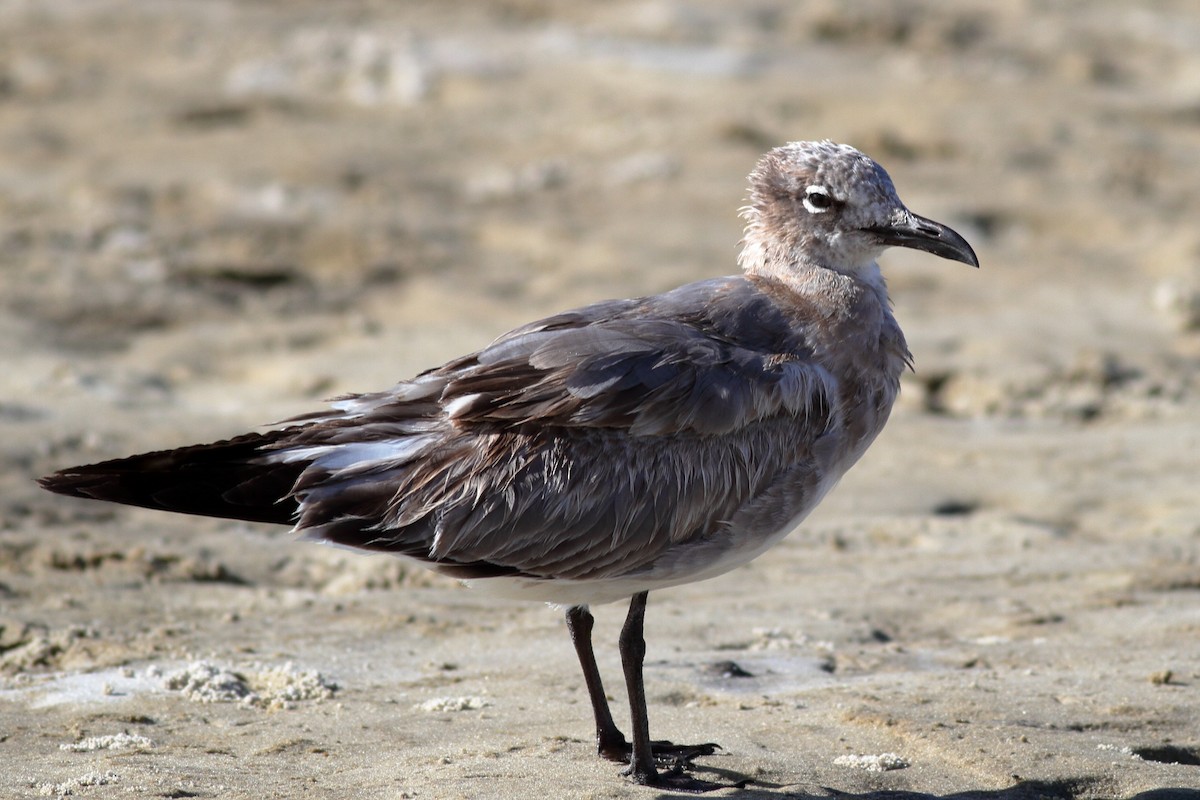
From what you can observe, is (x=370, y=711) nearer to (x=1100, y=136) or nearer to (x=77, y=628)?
(x=77, y=628)

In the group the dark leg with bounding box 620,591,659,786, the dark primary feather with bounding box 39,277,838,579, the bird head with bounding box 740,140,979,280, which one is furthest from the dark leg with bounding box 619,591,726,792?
the bird head with bounding box 740,140,979,280

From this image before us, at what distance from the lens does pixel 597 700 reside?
5156mm

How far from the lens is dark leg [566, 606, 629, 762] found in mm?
5113

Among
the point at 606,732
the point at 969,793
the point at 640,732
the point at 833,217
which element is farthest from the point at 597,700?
the point at 833,217

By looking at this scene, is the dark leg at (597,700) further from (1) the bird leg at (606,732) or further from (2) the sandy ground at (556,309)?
(2) the sandy ground at (556,309)

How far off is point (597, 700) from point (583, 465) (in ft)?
2.74

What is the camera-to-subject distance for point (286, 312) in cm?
1045

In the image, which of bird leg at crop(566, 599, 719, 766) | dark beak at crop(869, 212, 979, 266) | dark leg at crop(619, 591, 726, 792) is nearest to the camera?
dark leg at crop(619, 591, 726, 792)

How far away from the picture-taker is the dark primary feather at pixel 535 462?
15.7 feet

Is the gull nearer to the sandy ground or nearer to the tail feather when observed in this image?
the tail feather

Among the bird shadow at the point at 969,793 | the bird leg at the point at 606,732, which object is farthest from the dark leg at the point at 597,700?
the bird shadow at the point at 969,793

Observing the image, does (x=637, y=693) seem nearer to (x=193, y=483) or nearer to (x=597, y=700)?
(x=597, y=700)

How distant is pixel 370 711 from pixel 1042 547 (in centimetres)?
345

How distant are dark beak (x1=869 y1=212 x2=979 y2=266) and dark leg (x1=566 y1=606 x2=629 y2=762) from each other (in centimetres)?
169
